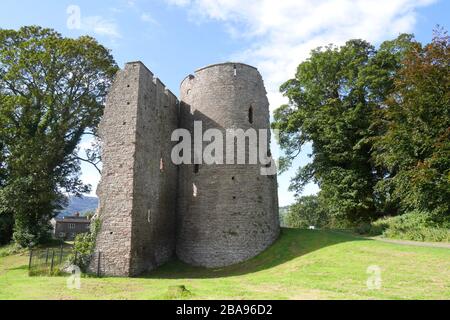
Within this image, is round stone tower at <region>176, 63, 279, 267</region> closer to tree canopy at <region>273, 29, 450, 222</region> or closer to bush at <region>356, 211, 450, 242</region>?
bush at <region>356, 211, 450, 242</region>

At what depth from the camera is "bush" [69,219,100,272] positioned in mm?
15827

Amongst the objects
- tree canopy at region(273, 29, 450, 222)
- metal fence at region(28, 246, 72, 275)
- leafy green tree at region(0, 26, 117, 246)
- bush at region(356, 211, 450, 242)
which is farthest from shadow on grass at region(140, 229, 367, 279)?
leafy green tree at region(0, 26, 117, 246)

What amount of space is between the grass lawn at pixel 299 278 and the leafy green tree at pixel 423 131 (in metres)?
5.27

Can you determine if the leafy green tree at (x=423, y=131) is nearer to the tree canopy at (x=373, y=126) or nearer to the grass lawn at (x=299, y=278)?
the tree canopy at (x=373, y=126)

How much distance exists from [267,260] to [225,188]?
4.44 metres

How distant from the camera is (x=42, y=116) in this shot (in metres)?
27.3

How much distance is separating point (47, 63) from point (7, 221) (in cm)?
1220

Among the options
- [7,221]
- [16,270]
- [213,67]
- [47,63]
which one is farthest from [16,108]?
[213,67]

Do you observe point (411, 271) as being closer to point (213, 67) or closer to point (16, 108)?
point (213, 67)

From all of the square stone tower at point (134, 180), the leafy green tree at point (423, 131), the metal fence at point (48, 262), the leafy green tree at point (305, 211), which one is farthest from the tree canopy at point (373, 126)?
the leafy green tree at point (305, 211)

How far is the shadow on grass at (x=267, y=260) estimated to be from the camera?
17.0m

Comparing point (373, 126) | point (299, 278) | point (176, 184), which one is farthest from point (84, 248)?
point (373, 126)

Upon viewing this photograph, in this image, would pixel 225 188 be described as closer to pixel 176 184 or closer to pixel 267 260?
pixel 176 184
